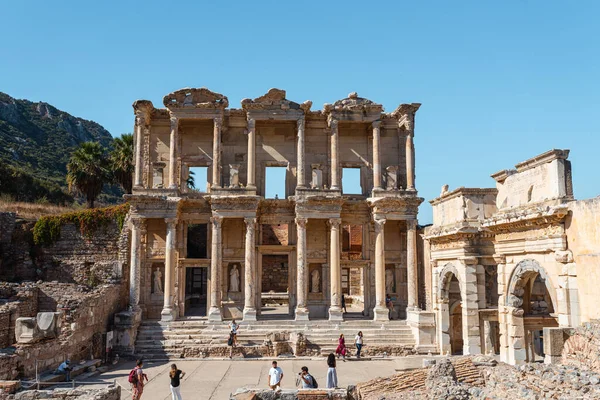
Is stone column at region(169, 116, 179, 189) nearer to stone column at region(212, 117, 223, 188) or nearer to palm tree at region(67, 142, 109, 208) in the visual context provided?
stone column at region(212, 117, 223, 188)

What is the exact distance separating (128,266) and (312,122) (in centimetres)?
1153

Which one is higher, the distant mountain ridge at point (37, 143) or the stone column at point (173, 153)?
the distant mountain ridge at point (37, 143)

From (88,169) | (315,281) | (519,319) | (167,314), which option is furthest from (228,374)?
(88,169)

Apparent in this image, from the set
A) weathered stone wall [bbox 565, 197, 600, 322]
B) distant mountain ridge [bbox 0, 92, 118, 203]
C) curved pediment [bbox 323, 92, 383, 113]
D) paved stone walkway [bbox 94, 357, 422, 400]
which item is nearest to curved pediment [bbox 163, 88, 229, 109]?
curved pediment [bbox 323, 92, 383, 113]

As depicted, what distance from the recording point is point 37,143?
6400 cm

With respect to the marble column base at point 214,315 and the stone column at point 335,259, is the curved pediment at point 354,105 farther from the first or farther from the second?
the marble column base at point 214,315

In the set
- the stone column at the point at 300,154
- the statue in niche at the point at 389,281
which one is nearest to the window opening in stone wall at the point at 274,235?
the statue in niche at the point at 389,281

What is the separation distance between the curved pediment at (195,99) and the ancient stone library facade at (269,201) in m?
0.05

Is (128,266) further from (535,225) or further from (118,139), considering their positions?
(535,225)

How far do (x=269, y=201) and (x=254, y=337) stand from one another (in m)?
6.57

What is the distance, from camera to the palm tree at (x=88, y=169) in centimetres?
3450

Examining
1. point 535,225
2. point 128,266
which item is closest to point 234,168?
point 128,266

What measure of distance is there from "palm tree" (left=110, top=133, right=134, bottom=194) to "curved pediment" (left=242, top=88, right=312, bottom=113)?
11152mm

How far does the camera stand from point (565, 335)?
1093 centimetres
